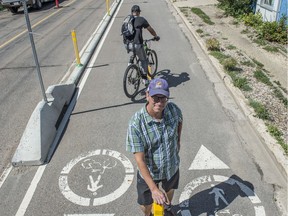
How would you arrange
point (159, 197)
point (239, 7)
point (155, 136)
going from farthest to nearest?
point (239, 7), point (155, 136), point (159, 197)

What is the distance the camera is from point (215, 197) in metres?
4.62

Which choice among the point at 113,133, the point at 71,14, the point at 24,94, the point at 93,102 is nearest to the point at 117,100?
the point at 93,102

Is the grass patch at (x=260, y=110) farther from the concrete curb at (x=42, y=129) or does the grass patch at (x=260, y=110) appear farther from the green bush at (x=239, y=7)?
the green bush at (x=239, y=7)

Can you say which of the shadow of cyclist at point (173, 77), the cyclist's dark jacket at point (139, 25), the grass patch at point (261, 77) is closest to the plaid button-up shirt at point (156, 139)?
the cyclist's dark jacket at point (139, 25)

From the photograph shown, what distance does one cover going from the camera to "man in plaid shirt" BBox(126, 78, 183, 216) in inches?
116

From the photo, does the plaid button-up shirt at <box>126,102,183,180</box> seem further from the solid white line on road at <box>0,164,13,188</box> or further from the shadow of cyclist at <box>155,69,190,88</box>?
the shadow of cyclist at <box>155,69,190,88</box>

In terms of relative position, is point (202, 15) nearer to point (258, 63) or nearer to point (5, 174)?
point (258, 63)

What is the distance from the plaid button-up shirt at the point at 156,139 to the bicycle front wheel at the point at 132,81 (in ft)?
14.6

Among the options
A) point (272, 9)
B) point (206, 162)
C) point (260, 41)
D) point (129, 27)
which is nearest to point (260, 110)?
point (206, 162)

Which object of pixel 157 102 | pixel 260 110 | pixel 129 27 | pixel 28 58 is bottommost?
pixel 260 110

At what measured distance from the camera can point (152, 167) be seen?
10.9 feet

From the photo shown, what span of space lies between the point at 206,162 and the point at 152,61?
15.0 feet

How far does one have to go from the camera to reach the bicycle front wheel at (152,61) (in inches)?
350

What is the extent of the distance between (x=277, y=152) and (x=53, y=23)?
1705 centimetres
